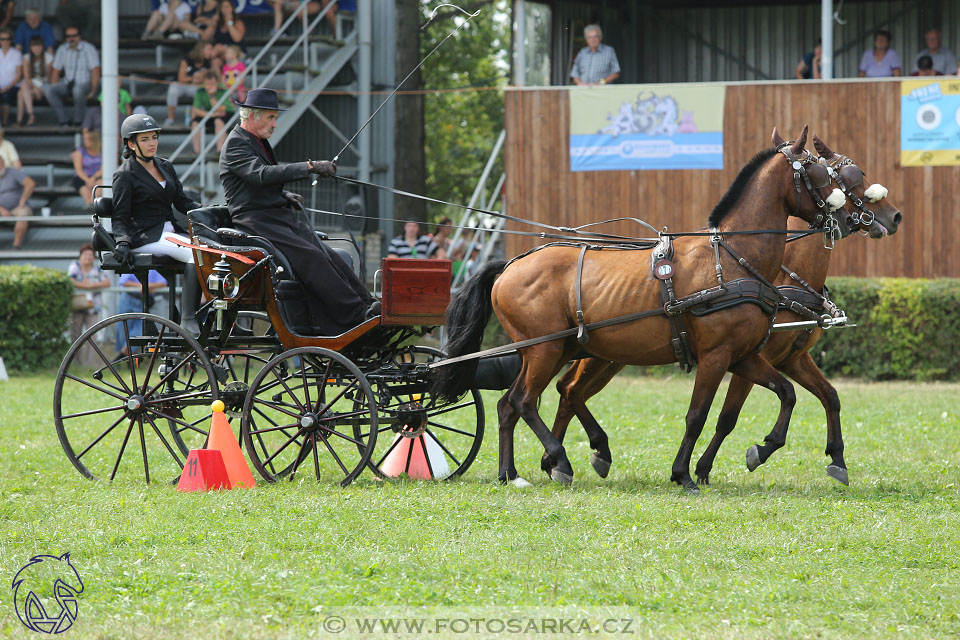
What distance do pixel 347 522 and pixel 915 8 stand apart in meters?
16.1

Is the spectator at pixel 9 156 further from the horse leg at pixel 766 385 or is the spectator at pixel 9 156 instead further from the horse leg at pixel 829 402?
the horse leg at pixel 766 385

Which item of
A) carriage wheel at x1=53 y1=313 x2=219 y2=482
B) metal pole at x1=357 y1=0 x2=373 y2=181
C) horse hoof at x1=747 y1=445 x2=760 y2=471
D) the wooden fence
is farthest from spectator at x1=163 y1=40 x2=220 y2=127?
horse hoof at x1=747 y1=445 x2=760 y2=471

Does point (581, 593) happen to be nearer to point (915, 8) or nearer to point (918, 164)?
point (918, 164)

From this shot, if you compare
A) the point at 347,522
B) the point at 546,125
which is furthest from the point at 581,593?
the point at 546,125

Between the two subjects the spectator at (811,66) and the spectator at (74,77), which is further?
the spectator at (74,77)

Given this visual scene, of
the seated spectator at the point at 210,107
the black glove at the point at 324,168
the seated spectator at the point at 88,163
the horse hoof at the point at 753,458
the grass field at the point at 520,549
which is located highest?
the seated spectator at the point at 210,107

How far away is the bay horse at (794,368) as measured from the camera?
26.2 feet

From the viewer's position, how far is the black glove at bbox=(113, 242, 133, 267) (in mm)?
8148

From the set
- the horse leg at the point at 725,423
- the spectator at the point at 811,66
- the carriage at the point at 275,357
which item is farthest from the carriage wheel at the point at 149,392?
the spectator at the point at 811,66

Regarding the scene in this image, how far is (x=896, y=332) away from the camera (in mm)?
15070

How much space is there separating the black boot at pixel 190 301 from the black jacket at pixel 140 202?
1.32ft

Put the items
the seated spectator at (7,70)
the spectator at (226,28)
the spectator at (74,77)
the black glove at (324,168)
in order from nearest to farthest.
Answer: the black glove at (324,168) → the spectator at (226,28) → the spectator at (74,77) → the seated spectator at (7,70)

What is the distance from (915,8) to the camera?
1942 cm

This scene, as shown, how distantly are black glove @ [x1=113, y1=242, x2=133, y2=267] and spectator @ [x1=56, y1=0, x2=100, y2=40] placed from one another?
641 inches
